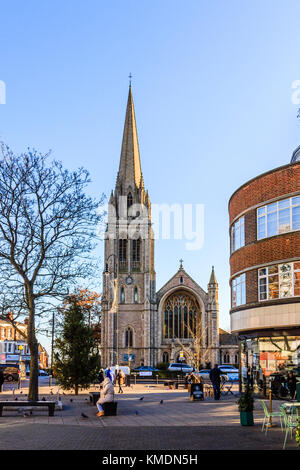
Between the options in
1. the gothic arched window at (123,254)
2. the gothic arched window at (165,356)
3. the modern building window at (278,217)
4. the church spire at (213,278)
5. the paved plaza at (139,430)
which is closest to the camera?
the paved plaza at (139,430)

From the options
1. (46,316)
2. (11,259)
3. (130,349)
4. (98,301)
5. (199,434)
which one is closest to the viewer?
(199,434)

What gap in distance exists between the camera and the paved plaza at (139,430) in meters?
12.3

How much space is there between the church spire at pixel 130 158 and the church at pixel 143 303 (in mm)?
217

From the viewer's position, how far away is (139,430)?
1521 centimetres

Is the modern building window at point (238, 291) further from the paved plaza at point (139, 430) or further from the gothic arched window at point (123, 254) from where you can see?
the gothic arched window at point (123, 254)

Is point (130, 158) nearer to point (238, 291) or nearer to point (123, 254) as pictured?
point (123, 254)

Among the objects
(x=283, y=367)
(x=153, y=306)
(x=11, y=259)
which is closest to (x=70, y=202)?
(x=11, y=259)

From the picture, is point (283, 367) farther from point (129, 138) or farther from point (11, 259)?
point (129, 138)

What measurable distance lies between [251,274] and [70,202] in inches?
343

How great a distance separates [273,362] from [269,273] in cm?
Result: 378

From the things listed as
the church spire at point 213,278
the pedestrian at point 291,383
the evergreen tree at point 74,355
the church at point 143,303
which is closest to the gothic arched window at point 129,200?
the church at point 143,303

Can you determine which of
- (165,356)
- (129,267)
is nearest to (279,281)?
(165,356)
